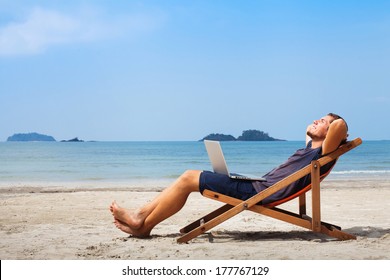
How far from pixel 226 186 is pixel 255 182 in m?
0.30

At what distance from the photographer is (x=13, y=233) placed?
247 inches

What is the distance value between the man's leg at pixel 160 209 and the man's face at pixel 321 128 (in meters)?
1.21

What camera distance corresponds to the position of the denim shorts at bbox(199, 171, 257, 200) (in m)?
5.27

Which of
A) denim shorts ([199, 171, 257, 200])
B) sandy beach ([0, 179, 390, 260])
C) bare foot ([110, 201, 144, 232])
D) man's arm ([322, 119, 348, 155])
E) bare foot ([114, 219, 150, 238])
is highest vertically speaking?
man's arm ([322, 119, 348, 155])

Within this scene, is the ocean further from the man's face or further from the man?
the man's face

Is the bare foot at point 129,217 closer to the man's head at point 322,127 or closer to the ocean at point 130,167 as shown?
the man's head at point 322,127

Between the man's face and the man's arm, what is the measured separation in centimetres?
26

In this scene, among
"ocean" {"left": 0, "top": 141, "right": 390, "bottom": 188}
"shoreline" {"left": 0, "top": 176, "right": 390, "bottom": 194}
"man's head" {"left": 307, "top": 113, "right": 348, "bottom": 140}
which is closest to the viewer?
"man's head" {"left": 307, "top": 113, "right": 348, "bottom": 140}

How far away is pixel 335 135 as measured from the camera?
5.10 meters

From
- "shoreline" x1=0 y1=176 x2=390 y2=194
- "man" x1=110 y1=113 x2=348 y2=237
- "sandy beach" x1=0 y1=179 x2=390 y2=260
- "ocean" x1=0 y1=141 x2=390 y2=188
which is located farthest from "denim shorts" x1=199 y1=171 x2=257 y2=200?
"ocean" x1=0 y1=141 x2=390 y2=188

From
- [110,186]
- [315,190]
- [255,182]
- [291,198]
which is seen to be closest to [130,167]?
[110,186]

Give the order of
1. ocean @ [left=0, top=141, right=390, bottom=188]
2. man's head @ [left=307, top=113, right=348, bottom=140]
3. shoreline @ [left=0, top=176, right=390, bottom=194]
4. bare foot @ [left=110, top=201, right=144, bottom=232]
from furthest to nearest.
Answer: ocean @ [left=0, top=141, right=390, bottom=188], shoreline @ [left=0, top=176, right=390, bottom=194], bare foot @ [left=110, top=201, right=144, bottom=232], man's head @ [left=307, top=113, right=348, bottom=140]

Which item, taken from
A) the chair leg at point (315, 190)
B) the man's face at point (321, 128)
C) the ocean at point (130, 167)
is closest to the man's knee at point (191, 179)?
the chair leg at point (315, 190)
